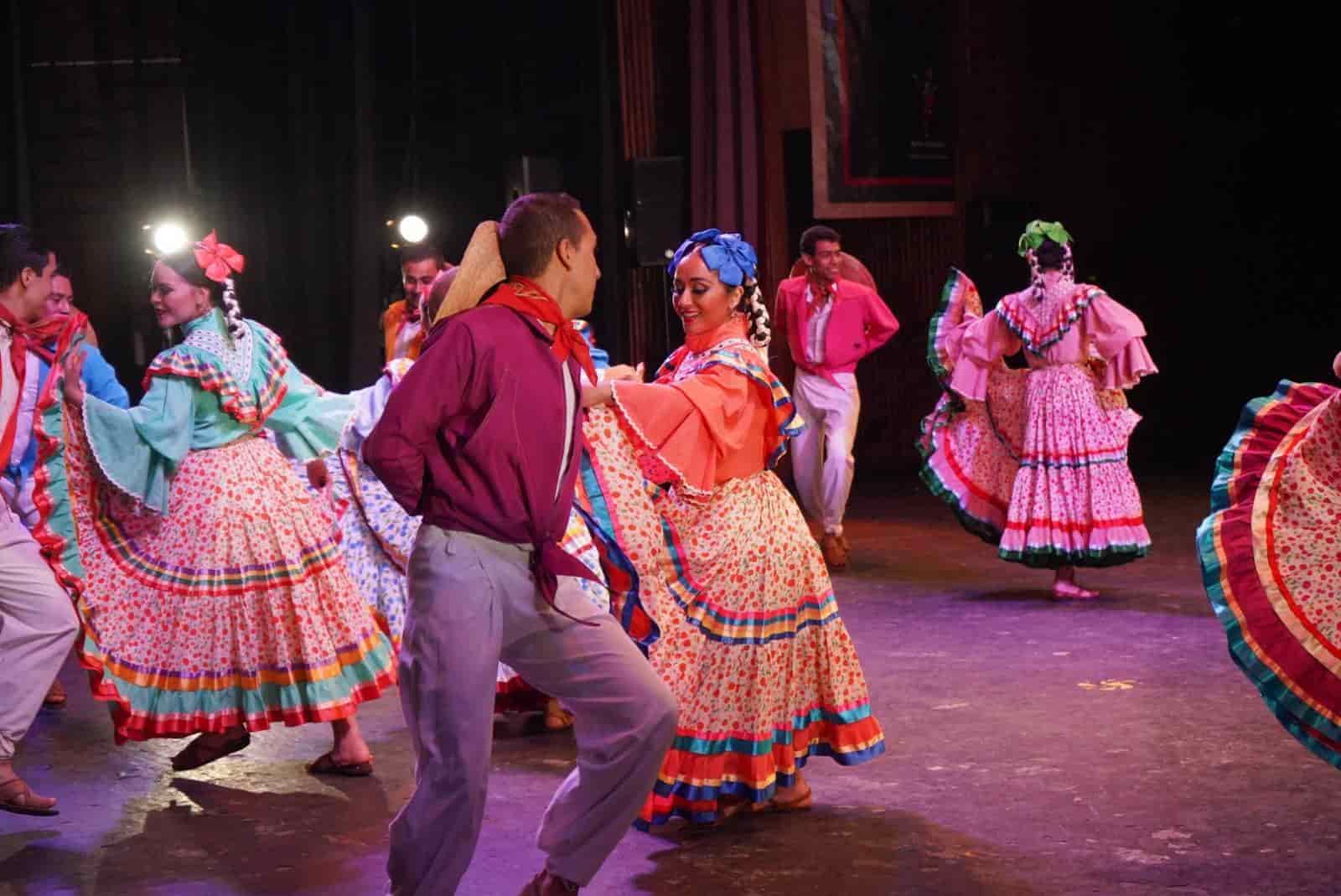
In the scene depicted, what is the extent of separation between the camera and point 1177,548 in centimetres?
848

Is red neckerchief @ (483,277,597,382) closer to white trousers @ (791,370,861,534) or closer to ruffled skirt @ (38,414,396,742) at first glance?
ruffled skirt @ (38,414,396,742)

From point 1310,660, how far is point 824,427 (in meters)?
5.28

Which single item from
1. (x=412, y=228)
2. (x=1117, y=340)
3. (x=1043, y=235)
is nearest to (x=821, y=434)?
(x=1043, y=235)

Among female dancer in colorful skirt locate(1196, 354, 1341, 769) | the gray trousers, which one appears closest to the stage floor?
female dancer in colorful skirt locate(1196, 354, 1341, 769)

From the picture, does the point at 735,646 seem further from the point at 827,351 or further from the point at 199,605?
the point at 827,351

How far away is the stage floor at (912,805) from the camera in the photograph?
12.2 feet

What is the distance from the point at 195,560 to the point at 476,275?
179cm

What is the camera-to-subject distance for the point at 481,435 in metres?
2.96

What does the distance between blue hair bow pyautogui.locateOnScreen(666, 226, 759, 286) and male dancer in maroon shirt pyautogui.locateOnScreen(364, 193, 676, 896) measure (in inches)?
39.7

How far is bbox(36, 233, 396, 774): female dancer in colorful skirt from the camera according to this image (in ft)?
14.8

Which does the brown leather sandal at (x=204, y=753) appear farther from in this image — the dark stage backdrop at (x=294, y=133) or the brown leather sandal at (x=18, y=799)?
the dark stage backdrop at (x=294, y=133)

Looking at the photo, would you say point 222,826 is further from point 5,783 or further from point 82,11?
point 82,11

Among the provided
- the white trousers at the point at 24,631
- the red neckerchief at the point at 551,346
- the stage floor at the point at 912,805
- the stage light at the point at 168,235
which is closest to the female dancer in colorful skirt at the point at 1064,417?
the stage floor at the point at 912,805

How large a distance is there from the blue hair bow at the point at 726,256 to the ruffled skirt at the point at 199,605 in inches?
55.6
